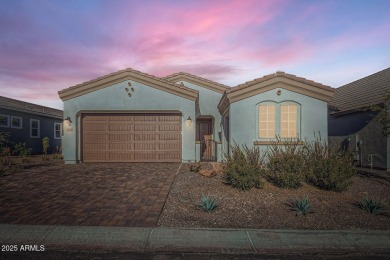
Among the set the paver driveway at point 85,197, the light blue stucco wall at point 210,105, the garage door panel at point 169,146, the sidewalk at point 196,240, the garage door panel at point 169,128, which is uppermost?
Answer: the light blue stucco wall at point 210,105

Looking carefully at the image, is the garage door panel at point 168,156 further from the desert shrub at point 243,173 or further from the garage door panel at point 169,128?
the desert shrub at point 243,173

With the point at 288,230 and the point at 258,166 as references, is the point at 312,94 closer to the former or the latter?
the point at 258,166

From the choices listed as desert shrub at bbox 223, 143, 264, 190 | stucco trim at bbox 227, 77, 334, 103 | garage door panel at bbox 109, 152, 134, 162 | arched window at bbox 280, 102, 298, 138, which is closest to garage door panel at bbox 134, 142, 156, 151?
garage door panel at bbox 109, 152, 134, 162

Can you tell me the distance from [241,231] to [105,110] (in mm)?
11470

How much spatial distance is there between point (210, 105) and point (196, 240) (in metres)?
14.0

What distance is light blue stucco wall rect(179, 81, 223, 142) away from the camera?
17922mm

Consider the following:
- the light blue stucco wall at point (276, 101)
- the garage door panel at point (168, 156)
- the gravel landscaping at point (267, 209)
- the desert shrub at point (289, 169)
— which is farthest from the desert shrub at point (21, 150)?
the desert shrub at point (289, 169)

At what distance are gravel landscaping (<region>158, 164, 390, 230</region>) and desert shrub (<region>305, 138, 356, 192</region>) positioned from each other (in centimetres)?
25

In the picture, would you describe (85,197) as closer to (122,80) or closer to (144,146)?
(144,146)

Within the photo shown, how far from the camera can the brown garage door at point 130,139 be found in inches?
584

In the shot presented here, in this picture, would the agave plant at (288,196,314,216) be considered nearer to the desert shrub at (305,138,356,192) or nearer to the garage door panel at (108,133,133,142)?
the desert shrub at (305,138,356,192)

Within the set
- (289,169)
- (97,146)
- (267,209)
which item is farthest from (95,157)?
(267,209)

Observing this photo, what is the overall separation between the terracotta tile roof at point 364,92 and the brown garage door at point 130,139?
10620mm

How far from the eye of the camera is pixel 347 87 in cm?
2041
